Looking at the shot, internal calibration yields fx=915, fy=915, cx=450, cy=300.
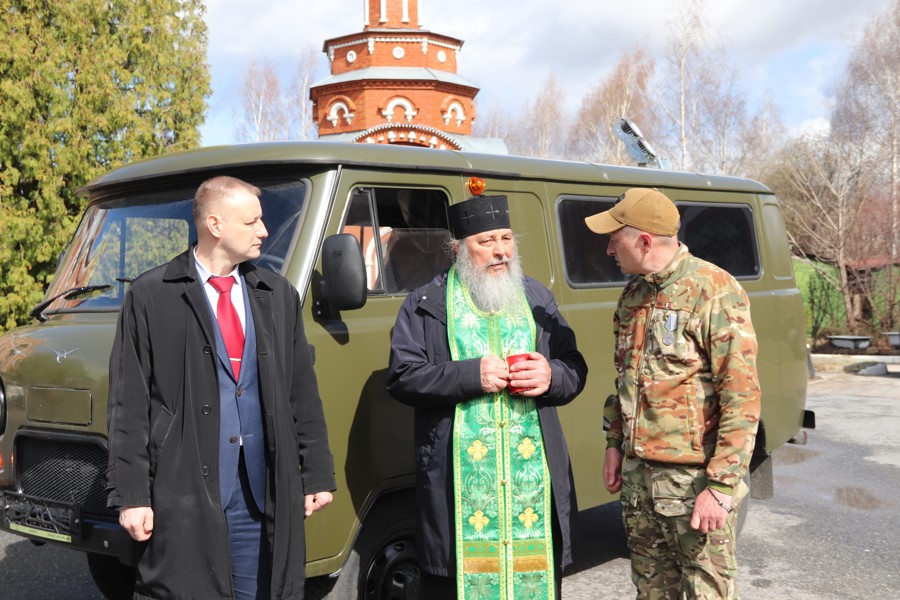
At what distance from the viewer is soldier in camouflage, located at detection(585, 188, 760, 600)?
3.11 m

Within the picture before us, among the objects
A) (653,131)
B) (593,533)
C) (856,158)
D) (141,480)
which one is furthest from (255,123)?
(141,480)

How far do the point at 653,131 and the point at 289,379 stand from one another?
42.7 m

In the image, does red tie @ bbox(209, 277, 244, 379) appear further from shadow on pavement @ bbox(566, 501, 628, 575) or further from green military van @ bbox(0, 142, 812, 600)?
shadow on pavement @ bbox(566, 501, 628, 575)

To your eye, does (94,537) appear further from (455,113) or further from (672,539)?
(455,113)

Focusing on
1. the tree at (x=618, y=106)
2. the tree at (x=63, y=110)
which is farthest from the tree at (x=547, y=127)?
the tree at (x=63, y=110)

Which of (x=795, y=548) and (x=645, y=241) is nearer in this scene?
(x=645, y=241)

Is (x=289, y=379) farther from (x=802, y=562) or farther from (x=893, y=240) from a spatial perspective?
(x=893, y=240)

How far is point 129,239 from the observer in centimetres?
445

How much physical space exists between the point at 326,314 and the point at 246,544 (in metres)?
1.17

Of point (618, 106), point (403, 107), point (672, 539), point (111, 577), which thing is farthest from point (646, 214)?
point (618, 106)

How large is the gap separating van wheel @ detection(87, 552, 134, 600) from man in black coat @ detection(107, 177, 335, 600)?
2.19 meters

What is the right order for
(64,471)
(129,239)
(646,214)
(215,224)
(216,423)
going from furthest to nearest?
(129,239) < (64,471) < (646,214) < (215,224) < (216,423)

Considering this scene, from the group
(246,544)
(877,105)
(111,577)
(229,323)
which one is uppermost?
(877,105)

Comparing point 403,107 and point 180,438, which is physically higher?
point 403,107
